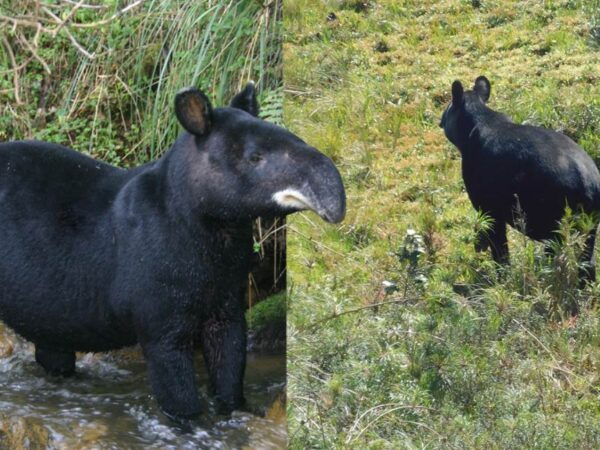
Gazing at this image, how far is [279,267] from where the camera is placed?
5.98 meters

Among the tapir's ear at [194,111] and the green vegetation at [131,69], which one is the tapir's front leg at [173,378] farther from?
the green vegetation at [131,69]

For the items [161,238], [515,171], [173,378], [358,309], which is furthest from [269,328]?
[515,171]

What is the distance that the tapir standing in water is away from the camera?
438 centimetres

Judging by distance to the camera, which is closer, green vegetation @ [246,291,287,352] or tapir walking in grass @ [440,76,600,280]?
tapir walking in grass @ [440,76,600,280]

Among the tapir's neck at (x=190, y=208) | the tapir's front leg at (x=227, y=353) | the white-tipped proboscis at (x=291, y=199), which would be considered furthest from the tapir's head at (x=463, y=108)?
the tapir's front leg at (x=227, y=353)

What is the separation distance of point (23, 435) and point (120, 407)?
21.7 inches

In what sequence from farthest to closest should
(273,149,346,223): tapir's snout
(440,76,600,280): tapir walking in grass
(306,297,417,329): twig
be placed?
(306,297,417,329): twig, (273,149,346,223): tapir's snout, (440,76,600,280): tapir walking in grass

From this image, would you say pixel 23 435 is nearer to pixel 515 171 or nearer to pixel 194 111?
pixel 194 111

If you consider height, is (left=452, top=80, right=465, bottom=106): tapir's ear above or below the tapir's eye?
above

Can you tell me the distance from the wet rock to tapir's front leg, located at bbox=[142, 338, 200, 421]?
0.54 m

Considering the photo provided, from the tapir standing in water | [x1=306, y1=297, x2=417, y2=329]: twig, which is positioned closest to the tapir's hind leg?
the tapir standing in water

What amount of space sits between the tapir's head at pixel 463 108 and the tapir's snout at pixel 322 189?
0.50 metres

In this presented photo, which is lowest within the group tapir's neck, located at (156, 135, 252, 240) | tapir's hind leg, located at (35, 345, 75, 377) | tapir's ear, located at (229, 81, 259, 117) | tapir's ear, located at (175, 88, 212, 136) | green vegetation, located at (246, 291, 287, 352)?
tapir's hind leg, located at (35, 345, 75, 377)

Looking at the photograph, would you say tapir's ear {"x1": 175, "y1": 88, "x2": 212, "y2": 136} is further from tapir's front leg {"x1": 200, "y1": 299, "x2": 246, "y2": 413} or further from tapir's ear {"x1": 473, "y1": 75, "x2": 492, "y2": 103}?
tapir's ear {"x1": 473, "y1": 75, "x2": 492, "y2": 103}
